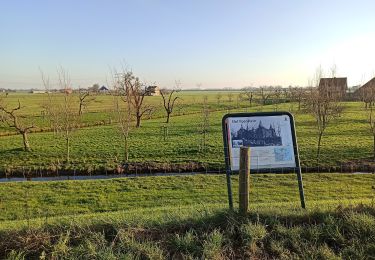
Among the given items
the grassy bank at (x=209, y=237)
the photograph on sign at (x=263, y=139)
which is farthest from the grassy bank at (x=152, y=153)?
the grassy bank at (x=209, y=237)

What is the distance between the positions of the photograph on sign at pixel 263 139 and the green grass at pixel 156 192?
385 cm

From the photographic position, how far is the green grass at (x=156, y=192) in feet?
36.2

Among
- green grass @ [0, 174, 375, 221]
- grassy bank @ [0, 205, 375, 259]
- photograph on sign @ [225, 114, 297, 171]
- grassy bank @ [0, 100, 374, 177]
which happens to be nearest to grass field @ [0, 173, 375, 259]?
grassy bank @ [0, 205, 375, 259]

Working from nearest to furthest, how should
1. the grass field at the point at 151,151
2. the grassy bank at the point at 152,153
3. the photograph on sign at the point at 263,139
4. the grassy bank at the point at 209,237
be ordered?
the grassy bank at the point at 209,237 → the photograph on sign at the point at 263,139 → the grassy bank at the point at 152,153 → the grass field at the point at 151,151

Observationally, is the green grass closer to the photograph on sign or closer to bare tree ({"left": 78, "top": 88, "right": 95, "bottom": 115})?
the photograph on sign

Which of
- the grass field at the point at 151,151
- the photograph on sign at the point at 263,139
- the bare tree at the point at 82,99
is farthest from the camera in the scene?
the bare tree at the point at 82,99

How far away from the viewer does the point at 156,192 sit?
12.9 m

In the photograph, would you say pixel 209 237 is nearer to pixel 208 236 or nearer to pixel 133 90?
pixel 208 236

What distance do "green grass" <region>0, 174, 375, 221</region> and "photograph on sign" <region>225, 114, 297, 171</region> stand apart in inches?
152

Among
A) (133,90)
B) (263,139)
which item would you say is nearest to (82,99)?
(133,90)

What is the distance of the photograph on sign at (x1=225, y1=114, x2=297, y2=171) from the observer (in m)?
6.38

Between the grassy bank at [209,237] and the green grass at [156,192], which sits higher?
the grassy bank at [209,237]

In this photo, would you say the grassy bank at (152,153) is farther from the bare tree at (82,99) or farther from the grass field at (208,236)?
the grass field at (208,236)

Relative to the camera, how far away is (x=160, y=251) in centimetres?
445
